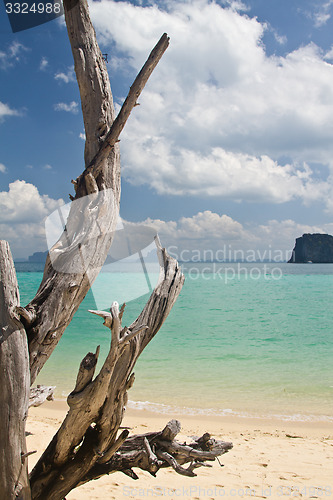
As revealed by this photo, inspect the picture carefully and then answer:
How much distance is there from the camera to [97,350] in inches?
87.2

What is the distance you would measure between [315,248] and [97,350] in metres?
117

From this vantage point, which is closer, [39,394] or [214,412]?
[39,394]

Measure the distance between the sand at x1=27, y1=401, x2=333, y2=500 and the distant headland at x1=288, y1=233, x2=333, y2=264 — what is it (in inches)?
4247

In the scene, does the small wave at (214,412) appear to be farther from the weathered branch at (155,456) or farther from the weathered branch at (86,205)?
the weathered branch at (86,205)

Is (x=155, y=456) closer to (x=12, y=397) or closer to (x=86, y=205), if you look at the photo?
(x=12, y=397)

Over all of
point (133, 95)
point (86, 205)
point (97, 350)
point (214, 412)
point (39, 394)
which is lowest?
point (214, 412)

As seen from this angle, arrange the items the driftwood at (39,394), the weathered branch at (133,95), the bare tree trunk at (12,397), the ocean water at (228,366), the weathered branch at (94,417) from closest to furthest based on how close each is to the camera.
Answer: the bare tree trunk at (12,397)
the weathered branch at (94,417)
the weathered branch at (133,95)
the driftwood at (39,394)
the ocean water at (228,366)

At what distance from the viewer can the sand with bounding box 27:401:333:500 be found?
4012 mm

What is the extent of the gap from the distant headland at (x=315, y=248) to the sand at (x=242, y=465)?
354 ft

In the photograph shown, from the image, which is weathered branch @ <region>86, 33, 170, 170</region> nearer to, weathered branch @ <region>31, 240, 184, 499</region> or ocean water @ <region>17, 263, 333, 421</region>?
weathered branch @ <region>31, 240, 184, 499</region>

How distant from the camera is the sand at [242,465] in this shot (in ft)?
13.2

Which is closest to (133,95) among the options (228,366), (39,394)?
(39,394)

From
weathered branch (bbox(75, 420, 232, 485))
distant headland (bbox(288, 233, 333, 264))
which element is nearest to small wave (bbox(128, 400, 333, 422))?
weathered branch (bbox(75, 420, 232, 485))

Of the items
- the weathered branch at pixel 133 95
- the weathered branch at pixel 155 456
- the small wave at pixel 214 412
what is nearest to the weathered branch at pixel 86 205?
the weathered branch at pixel 133 95
